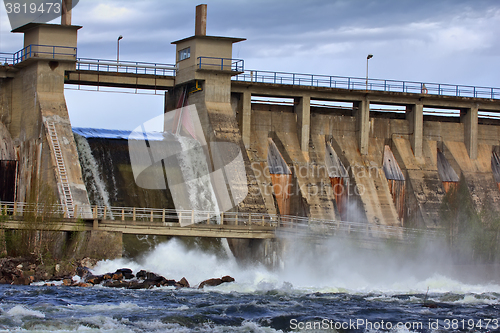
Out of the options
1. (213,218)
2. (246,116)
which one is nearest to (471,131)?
(246,116)

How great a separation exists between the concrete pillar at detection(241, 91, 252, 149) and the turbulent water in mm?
12278

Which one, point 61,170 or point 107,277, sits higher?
point 61,170

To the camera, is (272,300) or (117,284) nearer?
(272,300)

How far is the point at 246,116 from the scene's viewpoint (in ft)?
171

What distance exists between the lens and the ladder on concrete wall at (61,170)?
39.3 m

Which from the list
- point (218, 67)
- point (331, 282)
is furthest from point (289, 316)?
point (218, 67)

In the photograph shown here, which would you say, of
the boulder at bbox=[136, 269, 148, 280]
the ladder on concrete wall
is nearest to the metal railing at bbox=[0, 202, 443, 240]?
the ladder on concrete wall

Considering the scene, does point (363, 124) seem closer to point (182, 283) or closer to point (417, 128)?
point (417, 128)

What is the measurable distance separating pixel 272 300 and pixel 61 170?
16.5 m

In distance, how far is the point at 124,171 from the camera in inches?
1797

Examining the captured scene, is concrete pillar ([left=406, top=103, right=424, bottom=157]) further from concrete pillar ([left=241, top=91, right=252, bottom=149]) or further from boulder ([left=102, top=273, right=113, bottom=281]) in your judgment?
boulder ([left=102, top=273, right=113, bottom=281])

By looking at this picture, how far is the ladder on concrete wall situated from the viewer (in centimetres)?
3931

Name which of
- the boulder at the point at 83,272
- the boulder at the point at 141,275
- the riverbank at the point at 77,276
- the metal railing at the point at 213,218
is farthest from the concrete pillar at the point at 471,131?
the boulder at the point at 83,272

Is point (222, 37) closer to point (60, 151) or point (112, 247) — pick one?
point (60, 151)
